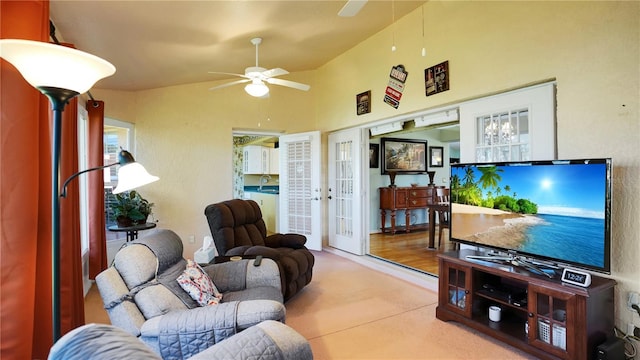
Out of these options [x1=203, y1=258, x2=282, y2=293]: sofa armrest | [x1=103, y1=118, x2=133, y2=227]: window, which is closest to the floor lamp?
[x1=203, y1=258, x2=282, y2=293]: sofa armrest

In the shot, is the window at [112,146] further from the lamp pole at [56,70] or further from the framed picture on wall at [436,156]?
the framed picture on wall at [436,156]

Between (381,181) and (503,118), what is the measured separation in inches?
164

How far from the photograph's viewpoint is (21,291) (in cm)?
148

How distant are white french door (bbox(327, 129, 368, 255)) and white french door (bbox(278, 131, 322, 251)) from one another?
0.84 ft

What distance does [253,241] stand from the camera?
355 centimetres

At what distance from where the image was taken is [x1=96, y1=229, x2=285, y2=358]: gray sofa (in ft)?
5.03

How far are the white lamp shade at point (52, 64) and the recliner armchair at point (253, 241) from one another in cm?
204

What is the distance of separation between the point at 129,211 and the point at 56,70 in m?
3.03

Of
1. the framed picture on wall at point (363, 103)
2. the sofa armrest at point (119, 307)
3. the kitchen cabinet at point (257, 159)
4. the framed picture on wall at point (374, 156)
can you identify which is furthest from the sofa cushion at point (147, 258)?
the kitchen cabinet at point (257, 159)

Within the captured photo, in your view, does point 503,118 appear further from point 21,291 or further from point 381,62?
point 21,291

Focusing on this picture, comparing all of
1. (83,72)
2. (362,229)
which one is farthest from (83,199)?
(362,229)

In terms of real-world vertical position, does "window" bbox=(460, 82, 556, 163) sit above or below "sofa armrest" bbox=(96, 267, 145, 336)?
above

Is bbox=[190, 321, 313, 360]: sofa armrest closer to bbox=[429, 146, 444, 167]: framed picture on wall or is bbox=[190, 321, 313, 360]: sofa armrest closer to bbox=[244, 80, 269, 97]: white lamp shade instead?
bbox=[244, 80, 269, 97]: white lamp shade

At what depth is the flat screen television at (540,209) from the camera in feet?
6.73
